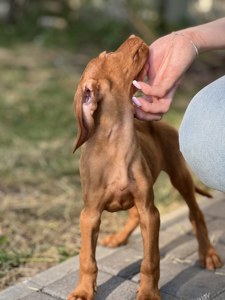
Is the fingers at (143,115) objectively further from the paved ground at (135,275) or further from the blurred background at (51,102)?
the blurred background at (51,102)

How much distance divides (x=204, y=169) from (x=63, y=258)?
4.33 ft

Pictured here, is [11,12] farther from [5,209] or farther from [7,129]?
[5,209]

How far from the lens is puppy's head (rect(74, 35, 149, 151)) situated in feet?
7.85

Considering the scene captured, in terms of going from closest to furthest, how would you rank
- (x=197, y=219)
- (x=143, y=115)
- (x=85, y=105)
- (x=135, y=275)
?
(x=85, y=105) < (x=143, y=115) < (x=135, y=275) < (x=197, y=219)

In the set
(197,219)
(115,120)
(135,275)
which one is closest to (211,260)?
(197,219)

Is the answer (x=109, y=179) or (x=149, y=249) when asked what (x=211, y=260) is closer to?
(x=149, y=249)

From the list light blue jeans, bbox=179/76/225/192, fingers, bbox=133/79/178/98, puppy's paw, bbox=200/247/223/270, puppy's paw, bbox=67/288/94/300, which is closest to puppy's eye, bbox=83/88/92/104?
fingers, bbox=133/79/178/98

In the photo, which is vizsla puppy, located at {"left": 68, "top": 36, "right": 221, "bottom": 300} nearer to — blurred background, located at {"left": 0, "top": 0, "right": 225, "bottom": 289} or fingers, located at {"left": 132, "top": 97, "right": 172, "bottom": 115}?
fingers, located at {"left": 132, "top": 97, "right": 172, "bottom": 115}

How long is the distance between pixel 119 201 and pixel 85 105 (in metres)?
0.44

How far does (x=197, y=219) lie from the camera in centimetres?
315

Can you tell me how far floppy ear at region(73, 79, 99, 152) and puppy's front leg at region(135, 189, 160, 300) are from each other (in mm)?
385

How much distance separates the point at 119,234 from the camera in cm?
336

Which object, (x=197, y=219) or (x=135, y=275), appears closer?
(x=135, y=275)

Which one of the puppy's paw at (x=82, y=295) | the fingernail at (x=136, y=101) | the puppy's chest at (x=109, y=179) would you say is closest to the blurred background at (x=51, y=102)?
the puppy's paw at (x=82, y=295)
